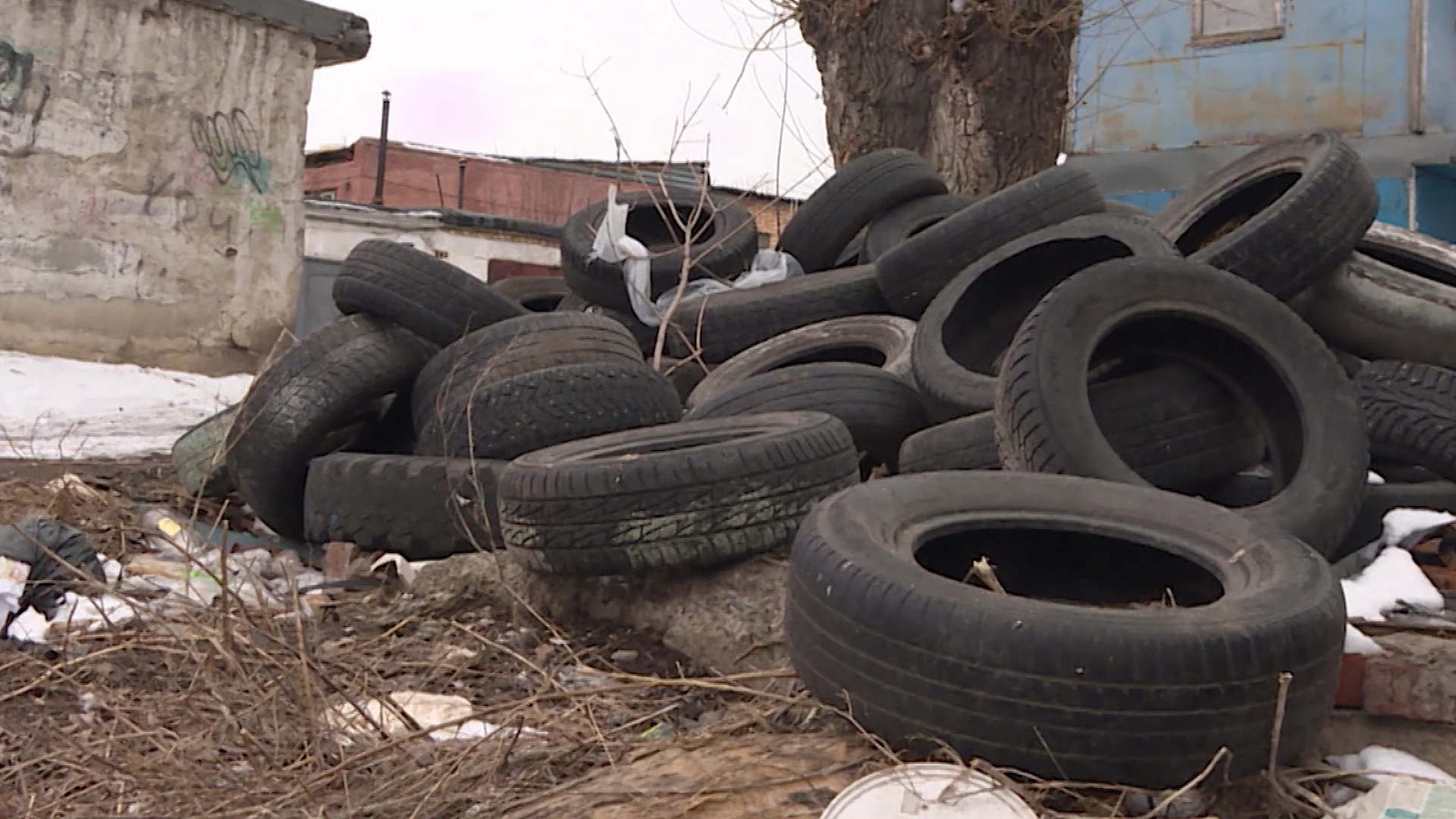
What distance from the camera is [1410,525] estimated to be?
3928 millimetres

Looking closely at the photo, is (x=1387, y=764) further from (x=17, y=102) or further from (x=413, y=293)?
(x=17, y=102)

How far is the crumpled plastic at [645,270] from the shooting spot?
6777mm

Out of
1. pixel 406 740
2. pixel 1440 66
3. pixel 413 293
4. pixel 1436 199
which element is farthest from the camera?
pixel 1436 199

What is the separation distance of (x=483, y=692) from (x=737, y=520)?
0.84 meters

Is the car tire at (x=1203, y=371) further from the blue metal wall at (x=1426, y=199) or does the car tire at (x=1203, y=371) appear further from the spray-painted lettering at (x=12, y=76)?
the blue metal wall at (x=1426, y=199)

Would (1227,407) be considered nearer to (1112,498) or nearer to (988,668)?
(1112,498)

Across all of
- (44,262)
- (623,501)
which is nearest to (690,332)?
(623,501)

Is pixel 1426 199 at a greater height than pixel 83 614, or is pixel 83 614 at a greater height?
pixel 1426 199

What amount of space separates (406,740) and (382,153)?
28001 millimetres

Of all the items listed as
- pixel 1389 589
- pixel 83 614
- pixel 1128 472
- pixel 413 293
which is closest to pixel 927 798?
pixel 1128 472

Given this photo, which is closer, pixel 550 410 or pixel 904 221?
pixel 550 410

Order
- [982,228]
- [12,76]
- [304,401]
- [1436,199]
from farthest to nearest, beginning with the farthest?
[1436,199] < [12,76] < [982,228] < [304,401]

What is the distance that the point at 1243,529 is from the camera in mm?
2859

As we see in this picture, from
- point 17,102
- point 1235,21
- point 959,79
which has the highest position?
point 1235,21
